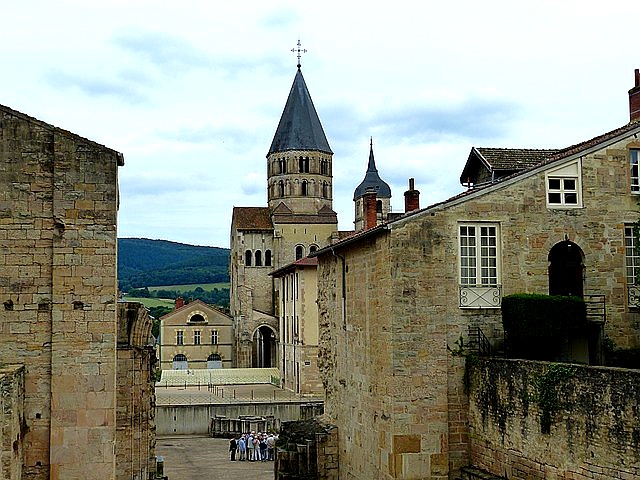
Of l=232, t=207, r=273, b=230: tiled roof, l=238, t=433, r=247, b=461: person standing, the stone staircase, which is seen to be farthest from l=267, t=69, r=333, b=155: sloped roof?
the stone staircase

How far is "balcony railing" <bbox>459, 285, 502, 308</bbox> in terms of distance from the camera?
22062 mm

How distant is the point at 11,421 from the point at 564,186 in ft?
45.2

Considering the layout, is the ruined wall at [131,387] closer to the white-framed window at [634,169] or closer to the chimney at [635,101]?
the white-framed window at [634,169]

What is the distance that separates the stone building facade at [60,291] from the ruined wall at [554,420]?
796 cm

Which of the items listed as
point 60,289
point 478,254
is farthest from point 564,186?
point 60,289

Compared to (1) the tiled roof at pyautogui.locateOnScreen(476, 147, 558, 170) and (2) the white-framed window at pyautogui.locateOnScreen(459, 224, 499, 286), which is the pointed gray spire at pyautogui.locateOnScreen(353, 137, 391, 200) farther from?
(2) the white-framed window at pyautogui.locateOnScreen(459, 224, 499, 286)

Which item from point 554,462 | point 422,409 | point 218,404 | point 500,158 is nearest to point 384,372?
point 422,409

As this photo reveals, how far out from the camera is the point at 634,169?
22.9 metres

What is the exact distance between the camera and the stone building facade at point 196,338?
291 ft

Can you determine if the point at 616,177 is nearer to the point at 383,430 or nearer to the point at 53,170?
the point at 383,430

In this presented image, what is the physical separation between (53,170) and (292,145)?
78739 mm

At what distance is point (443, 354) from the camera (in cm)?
2181

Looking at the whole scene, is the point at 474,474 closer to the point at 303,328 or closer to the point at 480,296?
the point at 480,296

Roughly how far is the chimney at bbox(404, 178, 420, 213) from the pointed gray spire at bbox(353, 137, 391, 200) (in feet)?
272
